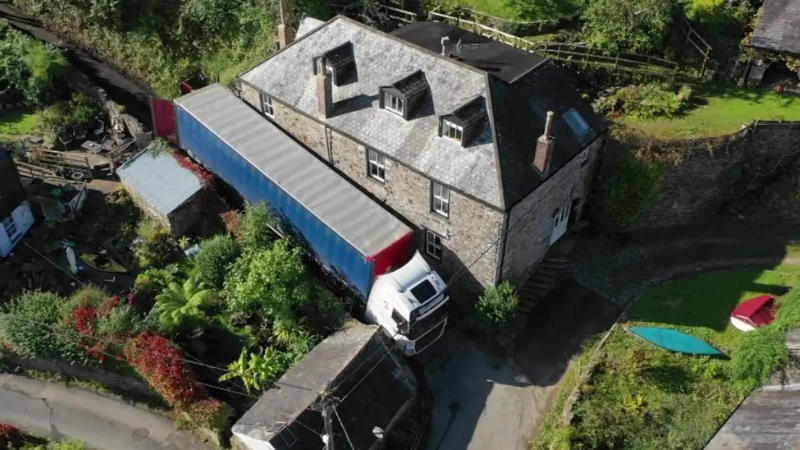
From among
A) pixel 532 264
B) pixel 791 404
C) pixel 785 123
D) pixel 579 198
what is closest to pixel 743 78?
pixel 785 123

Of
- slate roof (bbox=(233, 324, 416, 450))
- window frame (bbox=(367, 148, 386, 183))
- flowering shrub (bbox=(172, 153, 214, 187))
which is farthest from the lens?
flowering shrub (bbox=(172, 153, 214, 187))

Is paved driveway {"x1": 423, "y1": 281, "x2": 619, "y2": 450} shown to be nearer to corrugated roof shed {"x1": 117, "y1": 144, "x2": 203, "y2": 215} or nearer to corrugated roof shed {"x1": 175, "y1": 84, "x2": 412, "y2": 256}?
corrugated roof shed {"x1": 175, "y1": 84, "x2": 412, "y2": 256}

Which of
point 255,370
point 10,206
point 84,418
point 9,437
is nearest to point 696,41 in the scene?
point 255,370

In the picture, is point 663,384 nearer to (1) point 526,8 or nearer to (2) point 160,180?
(1) point 526,8

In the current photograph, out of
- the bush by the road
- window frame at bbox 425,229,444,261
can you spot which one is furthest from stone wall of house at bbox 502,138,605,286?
window frame at bbox 425,229,444,261

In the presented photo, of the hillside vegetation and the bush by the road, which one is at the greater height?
the hillside vegetation

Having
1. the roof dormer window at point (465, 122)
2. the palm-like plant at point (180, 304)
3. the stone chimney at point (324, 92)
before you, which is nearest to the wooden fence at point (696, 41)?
the roof dormer window at point (465, 122)

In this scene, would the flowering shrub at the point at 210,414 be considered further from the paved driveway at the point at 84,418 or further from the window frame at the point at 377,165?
the window frame at the point at 377,165

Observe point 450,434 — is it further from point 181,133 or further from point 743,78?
point 743,78
